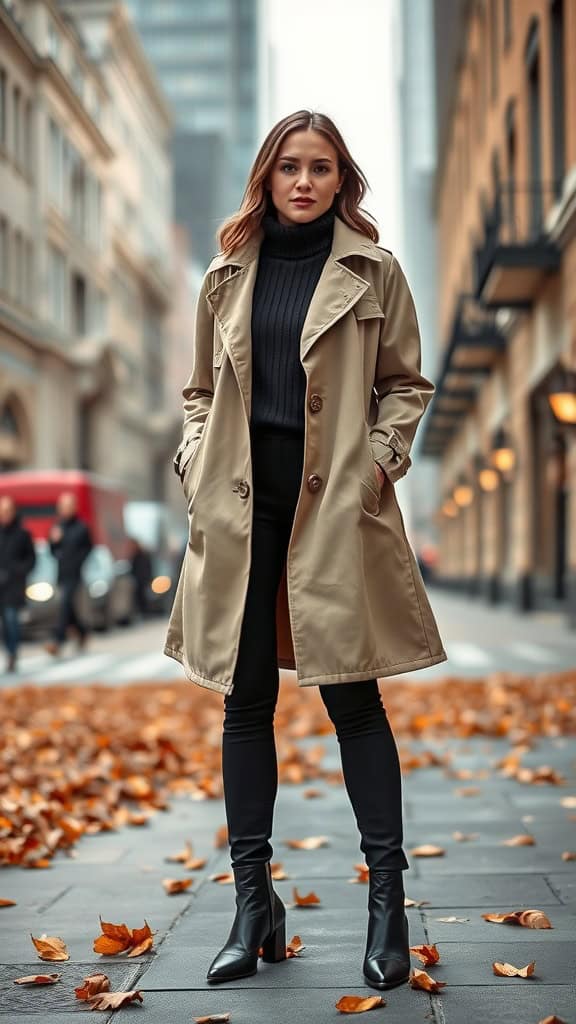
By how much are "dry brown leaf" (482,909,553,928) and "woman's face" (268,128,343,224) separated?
1971 mm

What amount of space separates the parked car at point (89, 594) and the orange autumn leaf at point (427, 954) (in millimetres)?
14074

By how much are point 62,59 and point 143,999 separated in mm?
42026

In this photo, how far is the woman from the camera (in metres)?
3.35

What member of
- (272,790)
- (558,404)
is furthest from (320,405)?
(558,404)

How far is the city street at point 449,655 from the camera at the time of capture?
13.8 meters

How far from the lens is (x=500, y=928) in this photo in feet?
12.5

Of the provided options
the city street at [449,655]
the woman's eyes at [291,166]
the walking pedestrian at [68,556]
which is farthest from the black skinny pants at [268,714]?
the walking pedestrian at [68,556]

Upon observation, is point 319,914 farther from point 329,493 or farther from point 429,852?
point 329,493

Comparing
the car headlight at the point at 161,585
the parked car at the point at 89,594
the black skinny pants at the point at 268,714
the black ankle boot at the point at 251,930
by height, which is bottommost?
the car headlight at the point at 161,585

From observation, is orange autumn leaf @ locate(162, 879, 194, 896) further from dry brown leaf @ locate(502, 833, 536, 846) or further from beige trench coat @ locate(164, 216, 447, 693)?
dry brown leaf @ locate(502, 833, 536, 846)

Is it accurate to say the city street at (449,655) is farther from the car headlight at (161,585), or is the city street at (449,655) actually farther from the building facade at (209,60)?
the building facade at (209,60)

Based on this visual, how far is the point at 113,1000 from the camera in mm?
3139

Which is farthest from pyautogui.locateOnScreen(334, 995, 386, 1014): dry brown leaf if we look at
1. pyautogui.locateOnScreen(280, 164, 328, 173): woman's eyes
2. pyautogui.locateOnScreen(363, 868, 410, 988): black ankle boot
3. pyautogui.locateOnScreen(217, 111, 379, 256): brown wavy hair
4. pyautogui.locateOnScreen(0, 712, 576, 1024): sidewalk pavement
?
pyautogui.locateOnScreen(280, 164, 328, 173): woman's eyes

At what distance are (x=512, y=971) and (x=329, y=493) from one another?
121 cm
